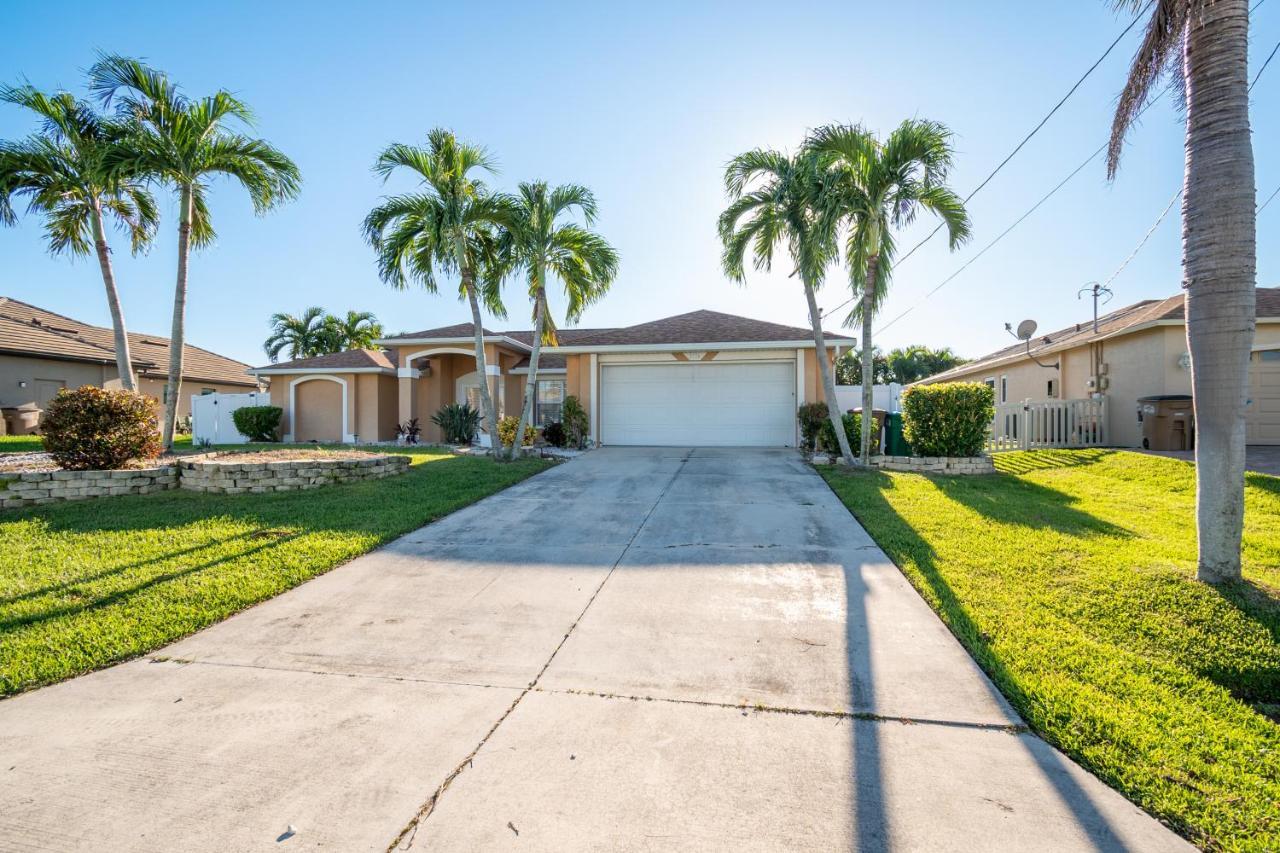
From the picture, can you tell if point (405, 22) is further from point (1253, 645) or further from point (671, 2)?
point (1253, 645)

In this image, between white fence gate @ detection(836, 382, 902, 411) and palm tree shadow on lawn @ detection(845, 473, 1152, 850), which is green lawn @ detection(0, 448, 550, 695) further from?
white fence gate @ detection(836, 382, 902, 411)

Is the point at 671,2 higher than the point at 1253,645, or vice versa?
the point at 671,2

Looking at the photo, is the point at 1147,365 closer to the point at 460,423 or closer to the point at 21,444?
the point at 460,423

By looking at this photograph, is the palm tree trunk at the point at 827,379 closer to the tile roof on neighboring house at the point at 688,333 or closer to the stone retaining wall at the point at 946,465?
the stone retaining wall at the point at 946,465

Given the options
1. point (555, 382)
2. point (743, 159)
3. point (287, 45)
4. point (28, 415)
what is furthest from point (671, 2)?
point (28, 415)

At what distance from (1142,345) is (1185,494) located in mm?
6362

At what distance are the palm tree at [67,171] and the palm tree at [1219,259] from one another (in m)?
13.9

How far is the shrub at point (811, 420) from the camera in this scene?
1191 cm

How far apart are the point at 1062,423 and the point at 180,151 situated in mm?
18298

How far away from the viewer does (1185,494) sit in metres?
7.06

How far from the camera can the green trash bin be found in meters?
10.6

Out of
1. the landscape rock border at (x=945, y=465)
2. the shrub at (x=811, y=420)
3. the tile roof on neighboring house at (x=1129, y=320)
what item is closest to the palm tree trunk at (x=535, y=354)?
the shrub at (x=811, y=420)

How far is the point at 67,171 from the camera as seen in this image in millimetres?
9953

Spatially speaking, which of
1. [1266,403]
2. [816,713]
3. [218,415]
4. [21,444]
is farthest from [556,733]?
[218,415]
